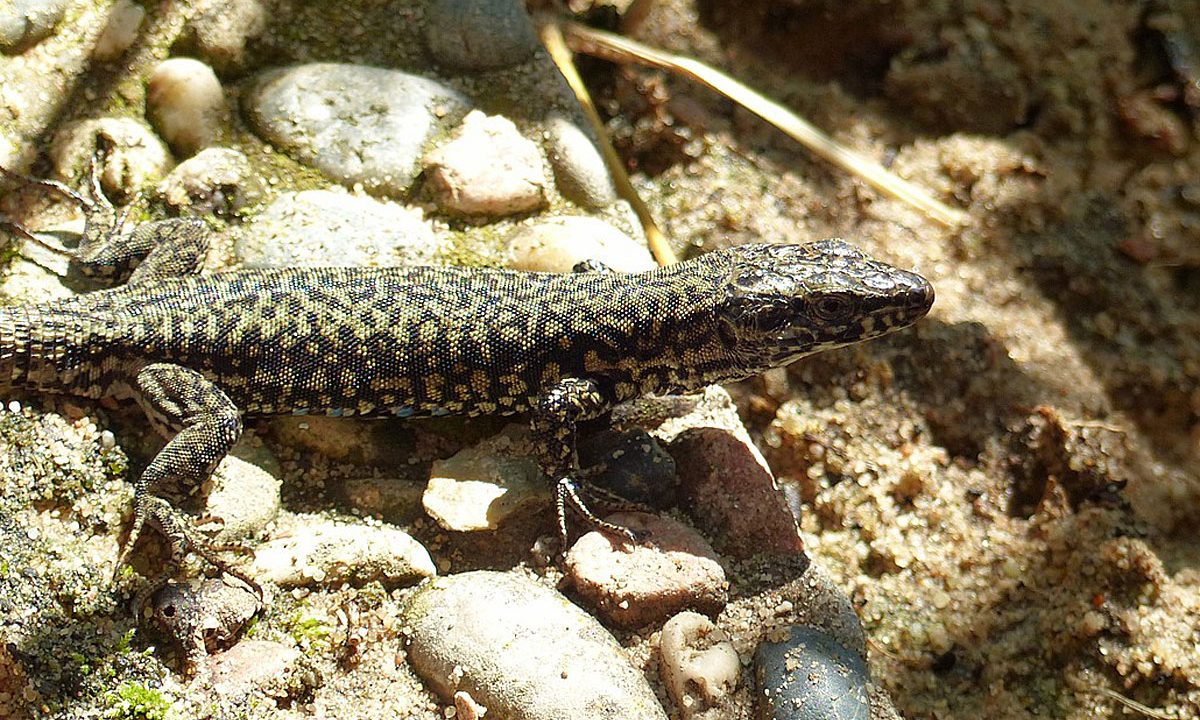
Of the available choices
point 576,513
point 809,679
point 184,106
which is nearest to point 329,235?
point 184,106

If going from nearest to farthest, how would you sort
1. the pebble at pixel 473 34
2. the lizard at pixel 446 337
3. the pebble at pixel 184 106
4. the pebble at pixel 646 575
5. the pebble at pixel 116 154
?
the pebble at pixel 646 575
the lizard at pixel 446 337
the pebble at pixel 116 154
the pebble at pixel 184 106
the pebble at pixel 473 34

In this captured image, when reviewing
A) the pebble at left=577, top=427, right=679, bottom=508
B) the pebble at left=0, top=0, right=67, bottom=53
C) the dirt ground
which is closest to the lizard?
the pebble at left=577, top=427, right=679, bottom=508

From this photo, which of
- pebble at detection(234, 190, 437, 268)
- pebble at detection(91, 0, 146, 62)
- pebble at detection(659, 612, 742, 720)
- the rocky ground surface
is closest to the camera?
pebble at detection(659, 612, 742, 720)

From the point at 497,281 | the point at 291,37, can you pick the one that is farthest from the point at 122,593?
the point at 291,37

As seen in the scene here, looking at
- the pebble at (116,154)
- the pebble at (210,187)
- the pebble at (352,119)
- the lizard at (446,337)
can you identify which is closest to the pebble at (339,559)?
the lizard at (446,337)

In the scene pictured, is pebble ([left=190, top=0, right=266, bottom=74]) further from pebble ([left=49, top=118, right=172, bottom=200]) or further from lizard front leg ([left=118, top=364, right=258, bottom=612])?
lizard front leg ([left=118, top=364, right=258, bottom=612])

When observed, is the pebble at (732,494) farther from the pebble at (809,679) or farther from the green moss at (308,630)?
the green moss at (308,630)

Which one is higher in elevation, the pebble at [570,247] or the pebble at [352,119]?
the pebble at [352,119]
